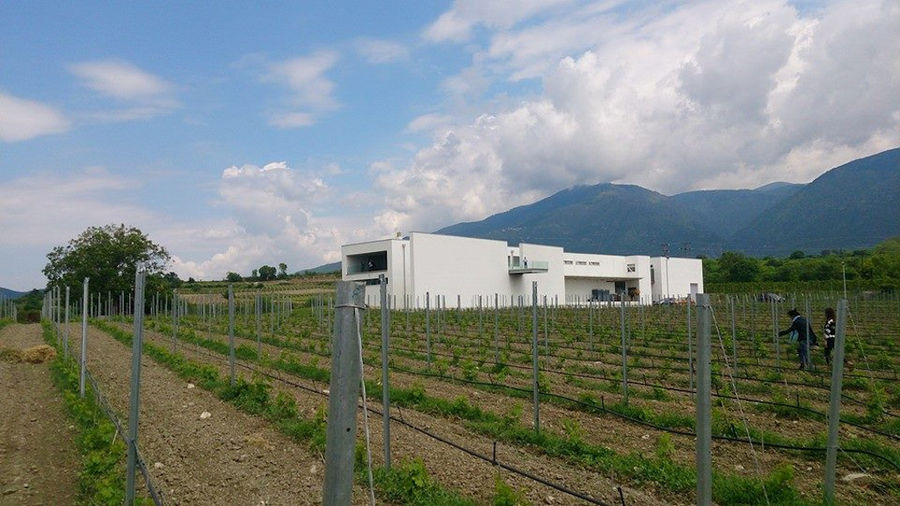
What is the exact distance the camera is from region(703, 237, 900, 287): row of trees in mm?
46906

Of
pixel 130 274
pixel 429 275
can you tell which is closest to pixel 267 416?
pixel 429 275

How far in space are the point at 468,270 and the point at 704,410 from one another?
4523cm

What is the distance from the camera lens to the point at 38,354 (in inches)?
615

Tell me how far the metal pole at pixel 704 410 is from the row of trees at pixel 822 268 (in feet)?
156

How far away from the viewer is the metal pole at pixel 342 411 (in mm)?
2324

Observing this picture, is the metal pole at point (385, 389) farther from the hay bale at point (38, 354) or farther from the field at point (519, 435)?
the hay bale at point (38, 354)

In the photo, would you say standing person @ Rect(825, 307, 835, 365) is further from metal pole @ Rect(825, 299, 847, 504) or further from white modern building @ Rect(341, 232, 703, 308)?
white modern building @ Rect(341, 232, 703, 308)

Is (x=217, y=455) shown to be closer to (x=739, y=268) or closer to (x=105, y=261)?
(x=105, y=261)

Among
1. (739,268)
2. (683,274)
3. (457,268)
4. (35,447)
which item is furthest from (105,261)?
(739,268)

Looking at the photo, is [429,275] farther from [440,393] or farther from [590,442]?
[590,442]

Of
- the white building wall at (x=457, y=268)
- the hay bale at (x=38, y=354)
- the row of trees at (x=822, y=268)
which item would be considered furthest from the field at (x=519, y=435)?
the row of trees at (x=822, y=268)

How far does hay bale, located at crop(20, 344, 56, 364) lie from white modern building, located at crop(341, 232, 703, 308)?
21263 mm

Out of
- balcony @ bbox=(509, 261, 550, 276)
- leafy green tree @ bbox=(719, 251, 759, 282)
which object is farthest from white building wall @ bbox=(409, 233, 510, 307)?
leafy green tree @ bbox=(719, 251, 759, 282)

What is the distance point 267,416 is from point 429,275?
1461 inches
